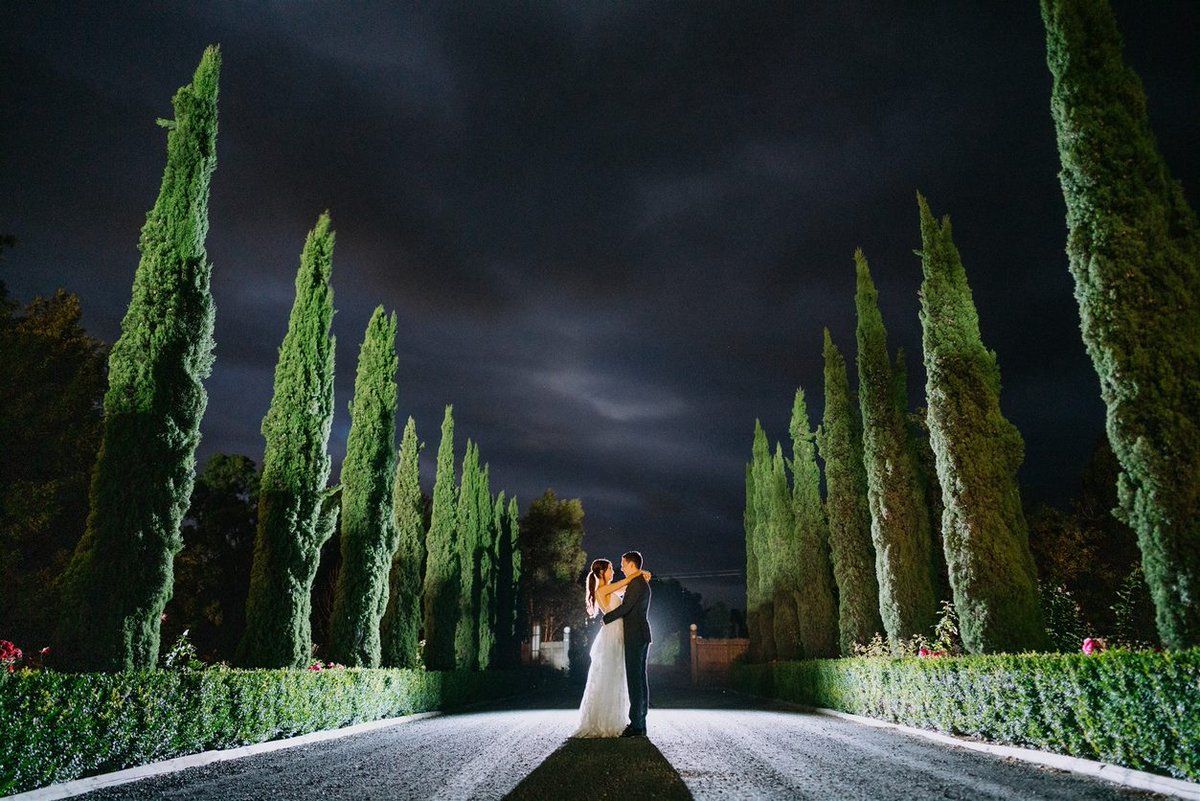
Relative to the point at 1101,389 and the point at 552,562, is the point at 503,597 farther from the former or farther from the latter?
the point at 1101,389

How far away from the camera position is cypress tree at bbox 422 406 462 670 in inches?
891

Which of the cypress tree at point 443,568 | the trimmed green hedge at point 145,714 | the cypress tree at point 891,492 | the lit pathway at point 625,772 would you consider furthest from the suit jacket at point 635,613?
the cypress tree at point 443,568

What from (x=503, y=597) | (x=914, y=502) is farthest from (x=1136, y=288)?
(x=503, y=597)

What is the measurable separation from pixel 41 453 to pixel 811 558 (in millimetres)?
24130

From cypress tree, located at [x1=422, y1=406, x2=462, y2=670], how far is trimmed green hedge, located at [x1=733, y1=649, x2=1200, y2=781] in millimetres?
14290

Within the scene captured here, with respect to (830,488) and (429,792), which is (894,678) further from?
(830,488)

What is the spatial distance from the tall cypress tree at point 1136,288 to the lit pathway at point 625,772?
2.61 meters

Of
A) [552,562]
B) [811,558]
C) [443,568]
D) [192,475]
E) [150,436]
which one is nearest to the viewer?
[150,436]

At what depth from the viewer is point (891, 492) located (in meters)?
17.2

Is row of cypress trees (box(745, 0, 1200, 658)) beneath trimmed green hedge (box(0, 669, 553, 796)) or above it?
above

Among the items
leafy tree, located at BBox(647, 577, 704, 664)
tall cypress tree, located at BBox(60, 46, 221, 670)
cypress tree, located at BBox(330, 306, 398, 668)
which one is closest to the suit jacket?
tall cypress tree, located at BBox(60, 46, 221, 670)

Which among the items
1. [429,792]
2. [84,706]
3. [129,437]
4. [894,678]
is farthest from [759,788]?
[129,437]

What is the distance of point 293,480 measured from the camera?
13344 mm

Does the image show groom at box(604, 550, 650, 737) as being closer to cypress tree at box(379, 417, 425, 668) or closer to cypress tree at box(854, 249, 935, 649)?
cypress tree at box(854, 249, 935, 649)
